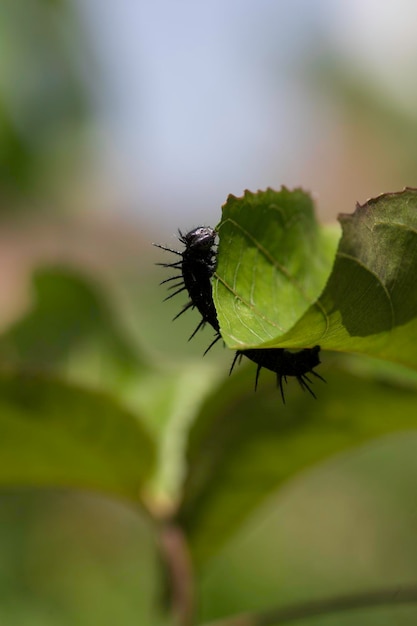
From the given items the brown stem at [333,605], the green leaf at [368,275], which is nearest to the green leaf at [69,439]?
the brown stem at [333,605]

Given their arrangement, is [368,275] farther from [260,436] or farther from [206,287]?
[260,436]

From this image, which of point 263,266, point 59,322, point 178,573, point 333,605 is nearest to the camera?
point 263,266

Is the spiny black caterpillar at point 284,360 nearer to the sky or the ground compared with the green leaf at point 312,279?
nearer to the ground

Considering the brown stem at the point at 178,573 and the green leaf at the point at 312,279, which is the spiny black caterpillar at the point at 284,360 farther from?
the brown stem at the point at 178,573

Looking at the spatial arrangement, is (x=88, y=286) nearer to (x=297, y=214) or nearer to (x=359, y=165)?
(x=297, y=214)

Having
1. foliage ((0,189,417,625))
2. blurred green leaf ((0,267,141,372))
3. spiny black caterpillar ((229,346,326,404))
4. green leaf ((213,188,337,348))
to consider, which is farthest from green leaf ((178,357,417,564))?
blurred green leaf ((0,267,141,372))

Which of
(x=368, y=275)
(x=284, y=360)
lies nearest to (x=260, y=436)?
(x=284, y=360)
